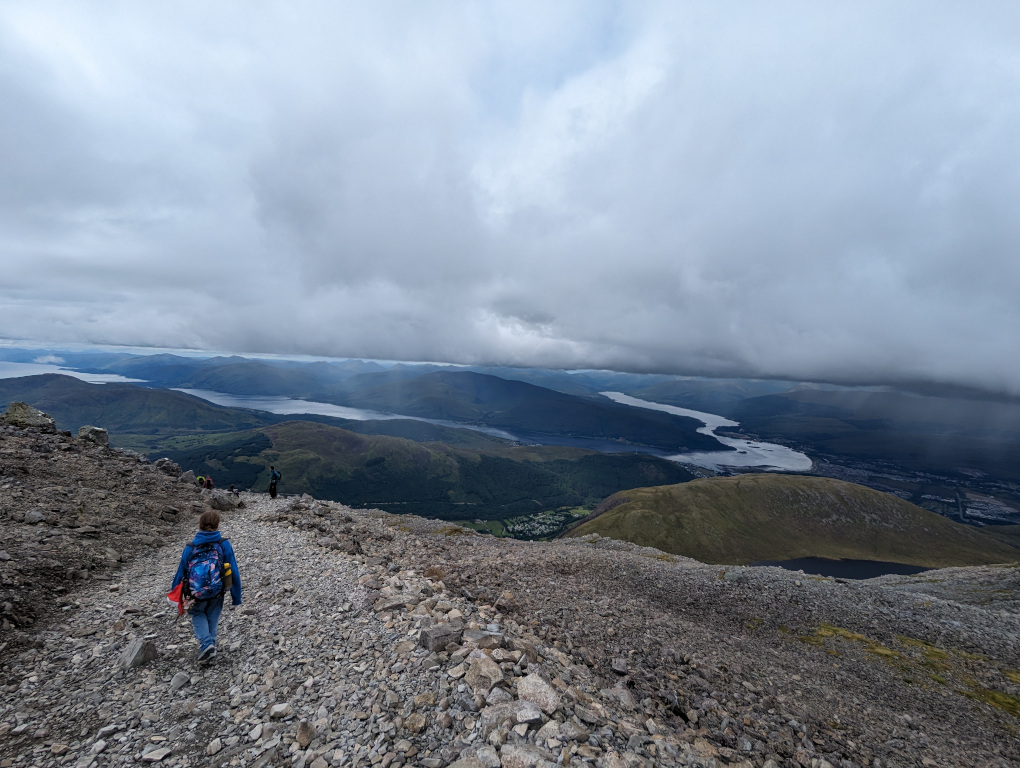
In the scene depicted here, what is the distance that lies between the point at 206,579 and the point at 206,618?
1017 mm

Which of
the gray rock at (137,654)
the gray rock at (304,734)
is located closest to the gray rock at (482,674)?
the gray rock at (304,734)

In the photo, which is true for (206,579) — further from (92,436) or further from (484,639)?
(92,436)

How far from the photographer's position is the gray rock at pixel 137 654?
8.28 metres

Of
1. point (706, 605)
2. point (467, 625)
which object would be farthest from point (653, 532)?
point (467, 625)

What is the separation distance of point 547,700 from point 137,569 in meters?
15.7

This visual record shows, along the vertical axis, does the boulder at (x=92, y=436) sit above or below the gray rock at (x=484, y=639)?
above

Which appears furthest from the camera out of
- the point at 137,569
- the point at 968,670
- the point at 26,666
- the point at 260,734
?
the point at 968,670

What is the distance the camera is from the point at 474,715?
696cm

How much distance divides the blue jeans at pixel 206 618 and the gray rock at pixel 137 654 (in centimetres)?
81

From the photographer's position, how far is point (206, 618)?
9055mm

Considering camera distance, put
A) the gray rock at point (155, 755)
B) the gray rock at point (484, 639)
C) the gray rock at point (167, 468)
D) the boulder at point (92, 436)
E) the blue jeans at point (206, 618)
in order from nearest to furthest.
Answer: the gray rock at point (155, 755), the blue jeans at point (206, 618), the gray rock at point (484, 639), the boulder at point (92, 436), the gray rock at point (167, 468)

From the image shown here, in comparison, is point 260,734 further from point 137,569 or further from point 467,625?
point 137,569

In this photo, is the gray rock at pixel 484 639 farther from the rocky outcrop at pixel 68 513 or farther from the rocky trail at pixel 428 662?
the rocky outcrop at pixel 68 513

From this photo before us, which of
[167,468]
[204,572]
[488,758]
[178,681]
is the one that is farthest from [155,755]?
[167,468]
